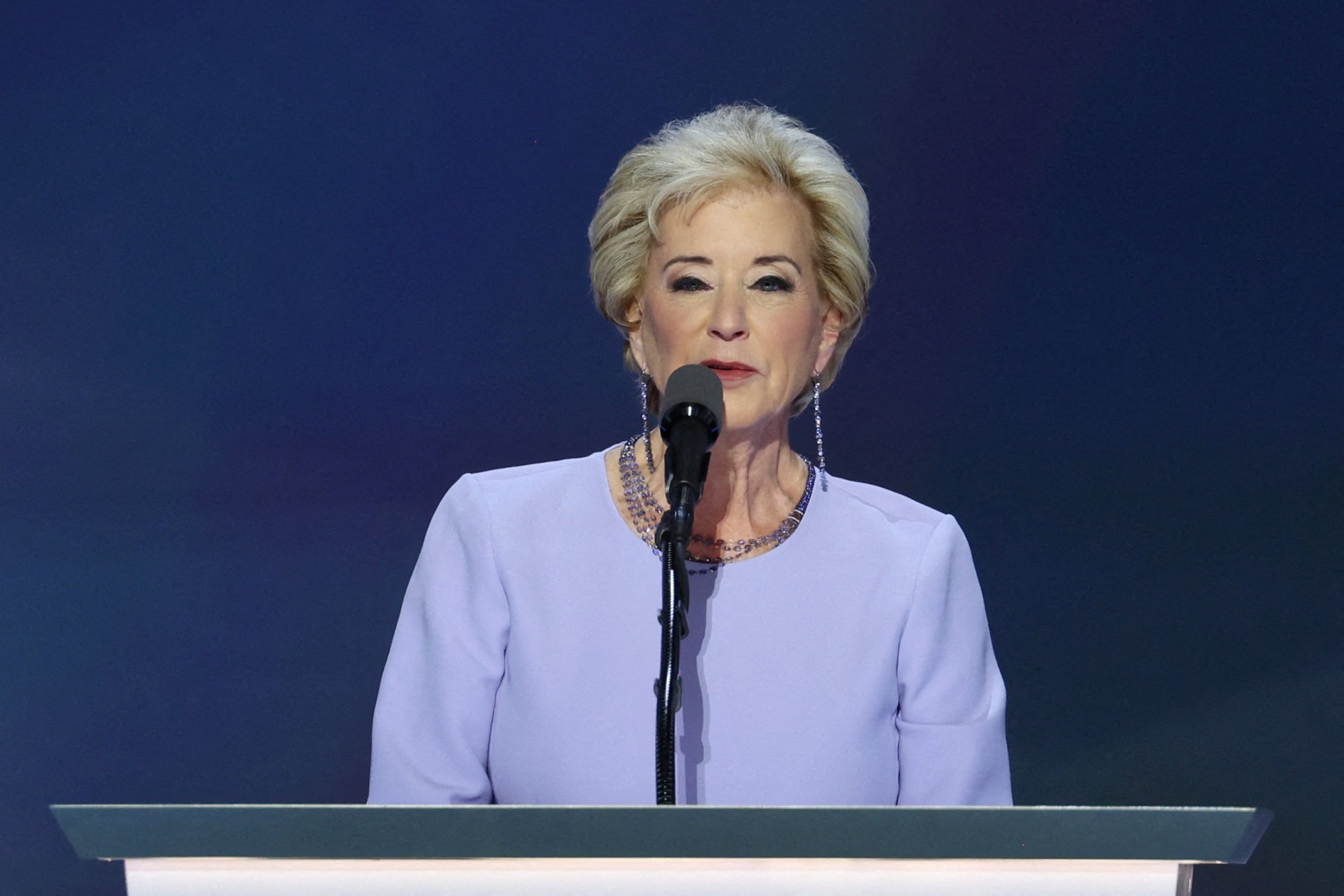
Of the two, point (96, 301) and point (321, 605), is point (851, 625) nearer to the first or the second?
point (321, 605)

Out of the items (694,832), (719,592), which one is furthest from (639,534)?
(694,832)

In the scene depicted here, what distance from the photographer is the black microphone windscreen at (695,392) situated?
1.31m

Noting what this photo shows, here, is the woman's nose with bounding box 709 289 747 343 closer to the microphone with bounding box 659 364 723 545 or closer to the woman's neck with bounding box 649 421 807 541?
the woman's neck with bounding box 649 421 807 541

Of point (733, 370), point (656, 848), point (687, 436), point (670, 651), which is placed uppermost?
point (733, 370)

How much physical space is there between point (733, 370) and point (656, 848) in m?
1.09

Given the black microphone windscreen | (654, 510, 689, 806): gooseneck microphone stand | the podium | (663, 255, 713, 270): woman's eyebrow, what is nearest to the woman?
(663, 255, 713, 270): woman's eyebrow

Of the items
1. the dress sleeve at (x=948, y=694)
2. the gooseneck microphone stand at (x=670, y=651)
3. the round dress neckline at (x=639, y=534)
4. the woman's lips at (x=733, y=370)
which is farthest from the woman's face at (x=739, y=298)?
the gooseneck microphone stand at (x=670, y=651)

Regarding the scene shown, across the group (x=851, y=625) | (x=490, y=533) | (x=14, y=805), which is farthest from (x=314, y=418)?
(x=851, y=625)

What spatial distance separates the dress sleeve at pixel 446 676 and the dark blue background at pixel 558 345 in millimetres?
700

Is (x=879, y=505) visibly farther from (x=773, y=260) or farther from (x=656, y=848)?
(x=656, y=848)

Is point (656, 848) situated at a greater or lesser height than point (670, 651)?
lesser

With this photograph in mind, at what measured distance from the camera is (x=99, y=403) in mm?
2463

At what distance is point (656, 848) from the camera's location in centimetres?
85

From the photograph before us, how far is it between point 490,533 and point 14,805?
1.28 metres
